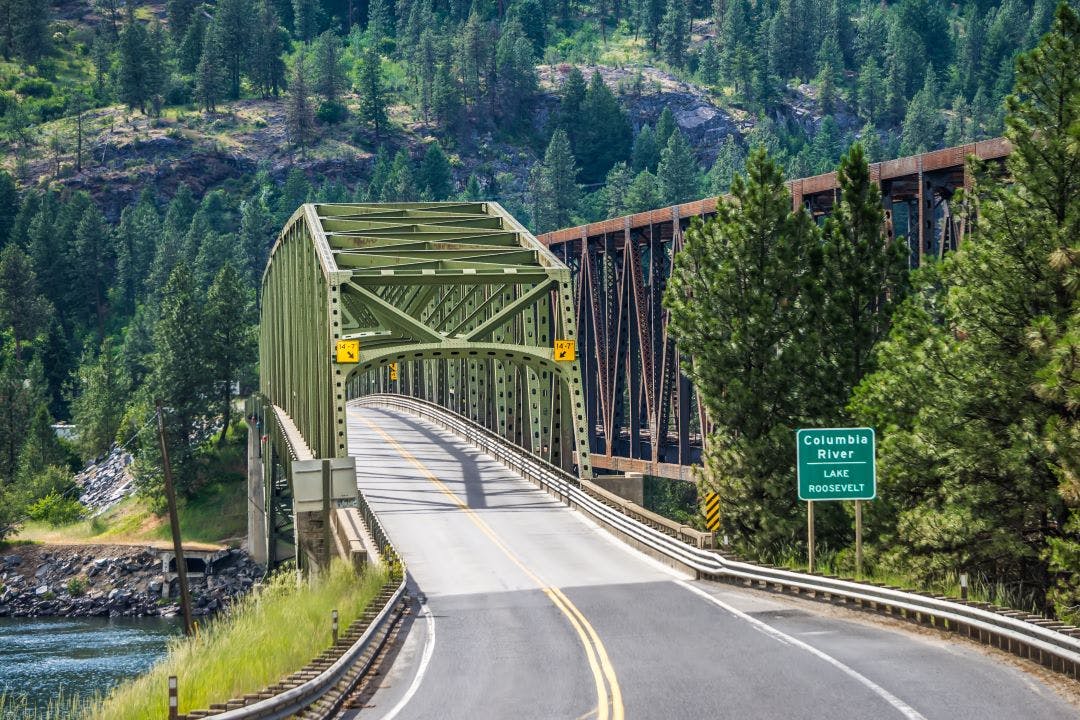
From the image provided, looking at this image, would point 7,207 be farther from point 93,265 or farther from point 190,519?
point 190,519

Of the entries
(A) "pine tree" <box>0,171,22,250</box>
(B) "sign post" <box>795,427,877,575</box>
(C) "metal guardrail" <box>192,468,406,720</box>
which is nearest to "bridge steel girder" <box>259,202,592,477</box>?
(B) "sign post" <box>795,427,877,575</box>

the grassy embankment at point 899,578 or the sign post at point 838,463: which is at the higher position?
the sign post at point 838,463

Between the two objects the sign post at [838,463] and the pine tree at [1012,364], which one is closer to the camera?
the pine tree at [1012,364]

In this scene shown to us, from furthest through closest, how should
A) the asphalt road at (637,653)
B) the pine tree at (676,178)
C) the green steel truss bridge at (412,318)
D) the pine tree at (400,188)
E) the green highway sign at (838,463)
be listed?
1. the pine tree at (676,178)
2. the pine tree at (400,188)
3. the green steel truss bridge at (412,318)
4. the green highway sign at (838,463)
5. the asphalt road at (637,653)

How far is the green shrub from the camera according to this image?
100562mm

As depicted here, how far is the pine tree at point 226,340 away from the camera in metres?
111

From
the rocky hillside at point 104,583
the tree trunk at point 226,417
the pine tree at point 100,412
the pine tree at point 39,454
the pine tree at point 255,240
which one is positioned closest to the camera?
the rocky hillside at point 104,583

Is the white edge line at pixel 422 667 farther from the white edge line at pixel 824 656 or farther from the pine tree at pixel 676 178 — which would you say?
the pine tree at pixel 676 178

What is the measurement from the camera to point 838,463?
1034 inches

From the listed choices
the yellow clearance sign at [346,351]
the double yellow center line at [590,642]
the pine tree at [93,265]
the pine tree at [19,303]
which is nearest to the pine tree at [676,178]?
the pine tree at [93,265]

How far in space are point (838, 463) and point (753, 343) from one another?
23.7 ft

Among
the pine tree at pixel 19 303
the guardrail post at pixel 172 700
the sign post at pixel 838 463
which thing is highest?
the pine tree at pixel 19 303

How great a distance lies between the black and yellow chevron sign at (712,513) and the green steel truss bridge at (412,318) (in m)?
9.04

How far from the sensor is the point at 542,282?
145 feet
